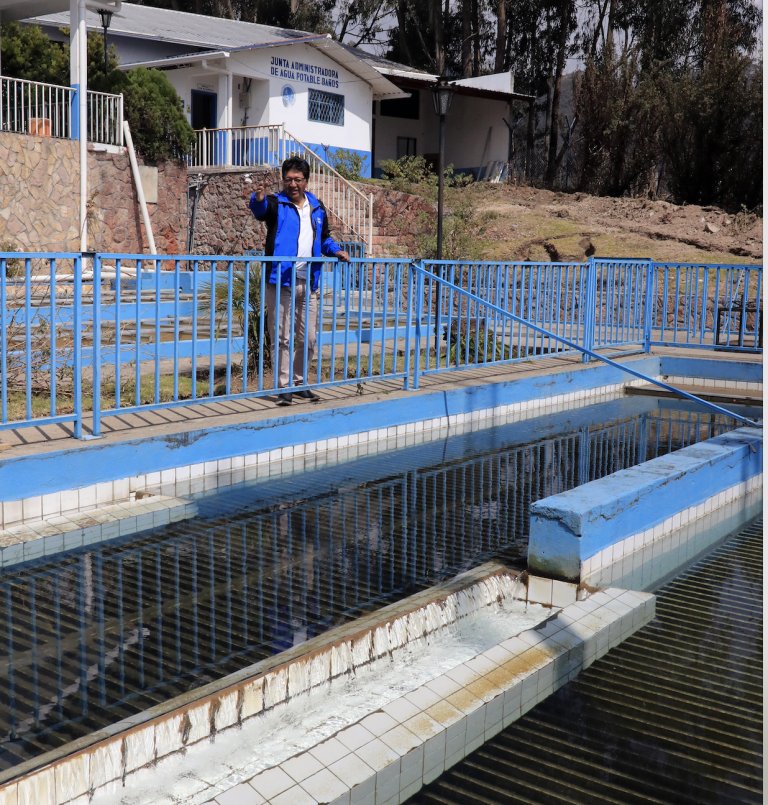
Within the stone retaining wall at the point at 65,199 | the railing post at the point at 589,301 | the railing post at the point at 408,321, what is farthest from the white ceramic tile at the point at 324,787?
the stone retaining wall at the point at 65,199

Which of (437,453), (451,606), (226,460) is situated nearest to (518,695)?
(451,606)

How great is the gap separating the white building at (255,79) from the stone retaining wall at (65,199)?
10.3 ft

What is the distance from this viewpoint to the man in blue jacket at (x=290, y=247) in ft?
21.4

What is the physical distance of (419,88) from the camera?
29922 mm

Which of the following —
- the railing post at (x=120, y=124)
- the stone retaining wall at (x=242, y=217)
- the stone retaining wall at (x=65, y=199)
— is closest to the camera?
the stone retaining wall at (x=65, y=199)

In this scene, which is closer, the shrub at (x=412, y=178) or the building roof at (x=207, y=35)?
the shrub at (x=412, y=178)

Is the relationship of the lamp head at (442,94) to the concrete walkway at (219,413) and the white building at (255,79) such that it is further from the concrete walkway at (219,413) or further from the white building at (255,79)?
the white building at (255,79)

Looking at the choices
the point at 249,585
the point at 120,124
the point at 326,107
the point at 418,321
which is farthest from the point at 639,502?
the point at 326,107

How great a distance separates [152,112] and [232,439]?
1467 centimetres

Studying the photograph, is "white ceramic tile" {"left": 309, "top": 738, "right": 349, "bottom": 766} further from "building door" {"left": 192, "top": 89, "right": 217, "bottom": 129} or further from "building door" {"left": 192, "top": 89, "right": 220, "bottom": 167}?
"building door" {"left": 192, "top": 89, "right": 217, "bottom": 129}

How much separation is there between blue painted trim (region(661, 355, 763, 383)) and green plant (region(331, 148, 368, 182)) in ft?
42.0

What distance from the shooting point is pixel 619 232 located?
2033cm

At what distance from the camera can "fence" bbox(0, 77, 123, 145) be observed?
52.4ft

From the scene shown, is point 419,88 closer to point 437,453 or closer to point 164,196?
point 164,196
